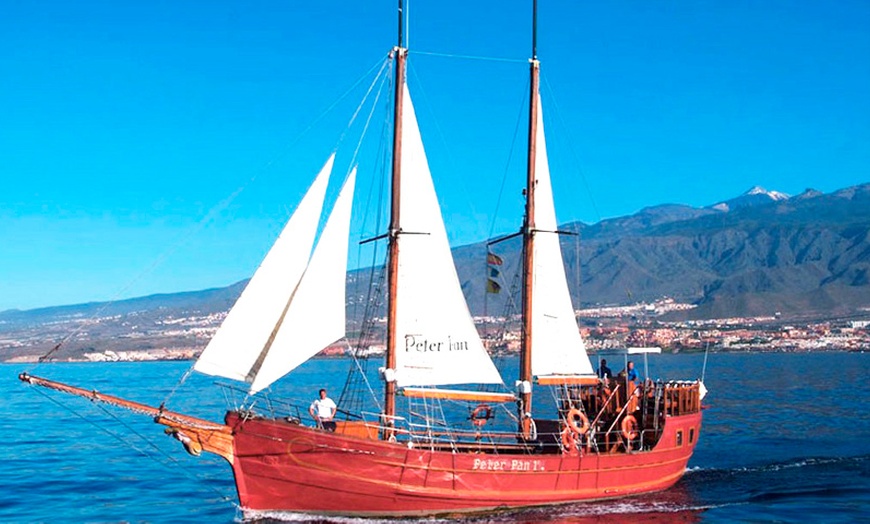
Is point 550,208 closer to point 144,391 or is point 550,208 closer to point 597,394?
point 597,394

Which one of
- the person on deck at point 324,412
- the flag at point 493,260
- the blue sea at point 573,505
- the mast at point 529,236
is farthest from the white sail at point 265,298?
the mast at point 529,236

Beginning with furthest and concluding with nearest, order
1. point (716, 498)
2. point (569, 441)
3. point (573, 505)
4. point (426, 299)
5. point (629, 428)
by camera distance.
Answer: point (716, 498) < point (629, 428) < point (569, 441) < point (573, 505) < point (426, 299)

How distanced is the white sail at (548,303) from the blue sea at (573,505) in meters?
5.34

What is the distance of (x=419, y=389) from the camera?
3048 cm

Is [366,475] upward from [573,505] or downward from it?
upward

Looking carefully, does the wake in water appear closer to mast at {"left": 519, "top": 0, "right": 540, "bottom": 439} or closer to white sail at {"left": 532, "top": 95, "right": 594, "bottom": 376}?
mast at {"left": 519, "top": 0, "right": 540, "bottom": 439}

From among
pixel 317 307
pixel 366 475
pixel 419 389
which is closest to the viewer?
pixel 366 475

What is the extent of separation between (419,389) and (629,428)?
800 centimetres

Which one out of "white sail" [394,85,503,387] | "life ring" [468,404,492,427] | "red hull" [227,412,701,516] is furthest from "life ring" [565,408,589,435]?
"white sail" [394,85,503,387]

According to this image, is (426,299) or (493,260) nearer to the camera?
(426,299)

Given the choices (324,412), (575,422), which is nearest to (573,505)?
(575,422)

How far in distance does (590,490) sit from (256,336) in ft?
40.2

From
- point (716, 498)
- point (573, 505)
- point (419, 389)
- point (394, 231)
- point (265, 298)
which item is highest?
point (394, 231)

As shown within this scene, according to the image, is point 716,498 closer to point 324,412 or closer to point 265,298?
point 324,412
